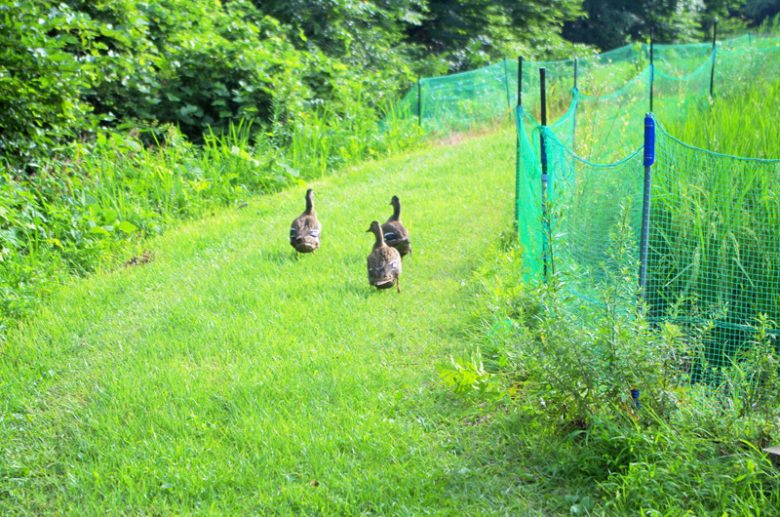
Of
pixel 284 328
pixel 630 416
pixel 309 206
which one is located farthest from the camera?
pixel 309 206

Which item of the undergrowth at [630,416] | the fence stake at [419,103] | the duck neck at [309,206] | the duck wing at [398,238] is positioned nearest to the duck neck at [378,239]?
the duck wing at [398,238]

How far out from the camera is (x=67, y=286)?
781 centimetres

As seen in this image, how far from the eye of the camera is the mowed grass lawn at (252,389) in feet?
13.8

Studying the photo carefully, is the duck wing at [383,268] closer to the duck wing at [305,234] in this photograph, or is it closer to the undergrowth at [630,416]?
the duck wing at [305,234]

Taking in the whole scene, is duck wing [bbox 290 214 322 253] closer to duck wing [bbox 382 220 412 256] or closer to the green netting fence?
duck wing [bbox 382 220 412 256]

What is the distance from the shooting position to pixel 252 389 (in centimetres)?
523

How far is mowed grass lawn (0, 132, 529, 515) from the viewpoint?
4.21 metres

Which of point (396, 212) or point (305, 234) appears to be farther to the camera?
point (396, 212)

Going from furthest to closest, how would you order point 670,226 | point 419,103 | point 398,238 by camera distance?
Result: point 419,103 → point 398,238 → point 670,226

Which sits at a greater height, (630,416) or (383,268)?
(383,268)

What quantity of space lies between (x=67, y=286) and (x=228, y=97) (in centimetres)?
589

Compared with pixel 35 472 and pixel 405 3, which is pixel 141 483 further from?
pixel 405 3

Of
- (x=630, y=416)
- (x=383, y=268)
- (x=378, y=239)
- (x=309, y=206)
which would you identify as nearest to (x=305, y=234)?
(x=309, y=206)

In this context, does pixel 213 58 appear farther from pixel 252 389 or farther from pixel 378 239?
pixel 252 389
